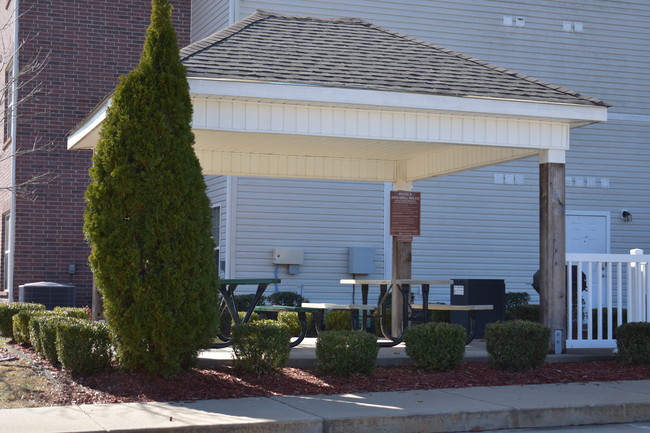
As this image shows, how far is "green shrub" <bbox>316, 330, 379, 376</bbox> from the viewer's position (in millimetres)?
8984

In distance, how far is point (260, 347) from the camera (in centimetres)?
871

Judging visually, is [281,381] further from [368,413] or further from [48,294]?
[48,294]

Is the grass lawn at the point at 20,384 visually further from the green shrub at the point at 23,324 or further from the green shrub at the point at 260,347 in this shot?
the green shrub at the point at 260,347

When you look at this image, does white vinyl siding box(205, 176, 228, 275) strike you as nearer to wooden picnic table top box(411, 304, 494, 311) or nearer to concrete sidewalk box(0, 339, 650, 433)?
wooden picnic table top box(411, 304, 494, 311)

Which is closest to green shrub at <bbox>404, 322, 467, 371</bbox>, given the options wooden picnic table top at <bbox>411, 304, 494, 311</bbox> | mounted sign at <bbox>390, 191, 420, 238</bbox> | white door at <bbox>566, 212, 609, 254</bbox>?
wooden picnic table top at <bbox>411, 304, 494, 311</bbox>

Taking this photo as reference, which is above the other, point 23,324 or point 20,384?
point 23,324

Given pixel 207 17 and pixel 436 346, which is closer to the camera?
pixel 436 346

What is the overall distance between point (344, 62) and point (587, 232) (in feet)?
32.1

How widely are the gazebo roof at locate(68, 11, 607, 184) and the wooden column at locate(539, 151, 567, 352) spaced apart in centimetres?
63

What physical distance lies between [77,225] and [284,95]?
29.0ft

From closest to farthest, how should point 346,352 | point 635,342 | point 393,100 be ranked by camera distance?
point 346,352
point 393,100
point 635,342

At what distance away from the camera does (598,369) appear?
1028 cm

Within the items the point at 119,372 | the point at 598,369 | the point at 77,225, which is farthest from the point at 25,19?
the point at 598,369

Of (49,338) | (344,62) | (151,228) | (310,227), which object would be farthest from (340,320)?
(151,228)
